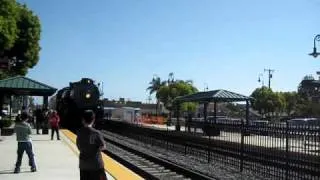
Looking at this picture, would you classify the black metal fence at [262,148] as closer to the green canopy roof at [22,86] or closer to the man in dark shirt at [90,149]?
the man in dark shirt at [90,149]

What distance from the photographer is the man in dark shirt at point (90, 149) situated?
859 centimetres

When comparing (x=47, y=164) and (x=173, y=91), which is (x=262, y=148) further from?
(x=173, y=91)

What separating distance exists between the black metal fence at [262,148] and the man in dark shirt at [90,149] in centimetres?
567

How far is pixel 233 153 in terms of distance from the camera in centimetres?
1773

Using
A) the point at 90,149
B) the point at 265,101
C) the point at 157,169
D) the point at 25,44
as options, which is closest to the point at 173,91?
the point at 265,101

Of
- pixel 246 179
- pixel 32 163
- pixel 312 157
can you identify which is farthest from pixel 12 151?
pixel 312 157

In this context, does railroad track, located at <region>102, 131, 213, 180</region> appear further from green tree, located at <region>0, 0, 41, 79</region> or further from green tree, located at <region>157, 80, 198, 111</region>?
green tree, located at <region>157, 80, 198, 111</region>

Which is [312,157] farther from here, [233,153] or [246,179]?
[233,153]

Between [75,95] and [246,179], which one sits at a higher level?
[75,95]

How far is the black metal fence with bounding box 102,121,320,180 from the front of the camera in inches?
502

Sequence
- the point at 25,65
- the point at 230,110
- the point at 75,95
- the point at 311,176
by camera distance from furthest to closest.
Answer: the point at 230,110, the point at 25,65, the point at 75,95, the point at 311,176

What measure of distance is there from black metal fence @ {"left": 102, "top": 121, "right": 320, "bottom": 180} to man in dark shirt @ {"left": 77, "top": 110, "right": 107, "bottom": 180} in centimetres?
567

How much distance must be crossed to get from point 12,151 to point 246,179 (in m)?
10.1

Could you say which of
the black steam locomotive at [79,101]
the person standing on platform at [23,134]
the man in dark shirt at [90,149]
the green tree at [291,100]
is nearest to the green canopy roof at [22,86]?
the black steam locomotive at [79,101]
